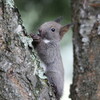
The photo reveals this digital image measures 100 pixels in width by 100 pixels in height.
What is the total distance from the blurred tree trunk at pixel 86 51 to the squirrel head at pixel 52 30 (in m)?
0.19

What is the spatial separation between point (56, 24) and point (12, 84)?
65.4 inches

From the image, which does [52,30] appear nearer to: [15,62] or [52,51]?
[52,51]

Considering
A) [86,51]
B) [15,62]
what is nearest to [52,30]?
[86,51]

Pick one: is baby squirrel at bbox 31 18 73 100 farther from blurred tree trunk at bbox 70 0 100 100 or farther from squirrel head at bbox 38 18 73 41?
blurred tree trunk at bbox 70 0 100 100

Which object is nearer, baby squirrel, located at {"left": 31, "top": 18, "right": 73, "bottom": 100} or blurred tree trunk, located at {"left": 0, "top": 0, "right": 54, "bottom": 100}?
blurred tree trunk, located at {"left": 0, "top": 0, "right": 54, "bottom": 100}

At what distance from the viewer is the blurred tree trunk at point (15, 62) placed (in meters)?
2.25

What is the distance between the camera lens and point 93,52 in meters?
3.33

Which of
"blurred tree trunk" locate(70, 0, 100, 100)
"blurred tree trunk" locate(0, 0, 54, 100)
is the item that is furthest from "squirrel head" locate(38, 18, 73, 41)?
"blurred tree trunk" locate(0, 0, 54, 100)

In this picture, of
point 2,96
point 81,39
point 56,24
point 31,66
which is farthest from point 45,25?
point 2,96

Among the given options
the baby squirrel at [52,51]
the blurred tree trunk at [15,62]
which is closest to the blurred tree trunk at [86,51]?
the baby squirrel at [52,51]

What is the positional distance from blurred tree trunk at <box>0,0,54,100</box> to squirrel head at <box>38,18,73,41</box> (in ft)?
3.86

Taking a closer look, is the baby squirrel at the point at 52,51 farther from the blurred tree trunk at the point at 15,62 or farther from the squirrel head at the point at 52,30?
the blurred tree trunk at the point at 15,62

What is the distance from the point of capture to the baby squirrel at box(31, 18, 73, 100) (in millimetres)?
3289

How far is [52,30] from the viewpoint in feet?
12.3
